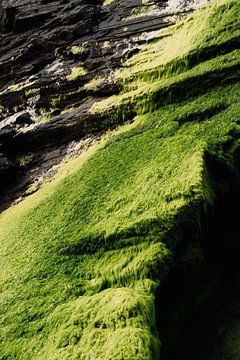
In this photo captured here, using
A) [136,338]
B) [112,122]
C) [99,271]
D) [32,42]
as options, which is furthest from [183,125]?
[32,42]

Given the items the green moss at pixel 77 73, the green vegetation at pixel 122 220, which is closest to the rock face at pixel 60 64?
the green moss at pixel 77 73

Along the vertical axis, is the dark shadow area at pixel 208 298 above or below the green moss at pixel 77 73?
below

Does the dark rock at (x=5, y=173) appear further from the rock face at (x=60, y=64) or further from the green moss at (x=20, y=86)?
the green moss at (x=20, y=86)

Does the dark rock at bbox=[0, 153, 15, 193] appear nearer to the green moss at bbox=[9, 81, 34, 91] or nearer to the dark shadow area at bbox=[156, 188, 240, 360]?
the green moss at bbox=[9, 81, 34, 91]

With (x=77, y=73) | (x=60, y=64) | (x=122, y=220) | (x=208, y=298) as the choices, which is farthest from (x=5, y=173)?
(x=208, y=298)

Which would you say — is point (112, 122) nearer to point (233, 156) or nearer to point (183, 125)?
point (183, 125)

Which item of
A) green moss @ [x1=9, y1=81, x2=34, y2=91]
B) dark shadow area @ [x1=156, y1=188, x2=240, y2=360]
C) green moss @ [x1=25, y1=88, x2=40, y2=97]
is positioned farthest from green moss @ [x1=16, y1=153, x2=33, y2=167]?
dark shadow area @ [x1=156, y1=188, x2=240, y2=360]

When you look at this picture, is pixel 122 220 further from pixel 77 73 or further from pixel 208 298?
pixel 77 73
